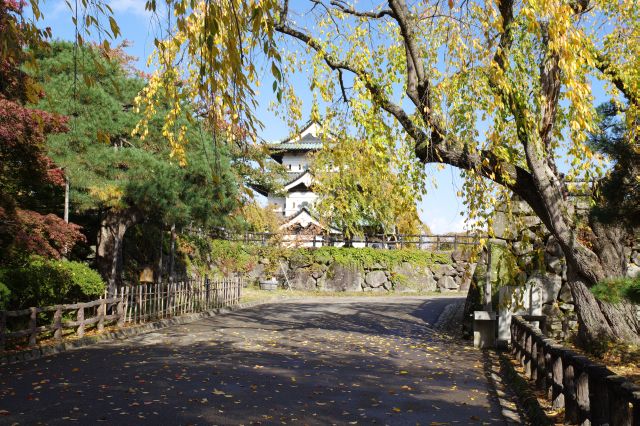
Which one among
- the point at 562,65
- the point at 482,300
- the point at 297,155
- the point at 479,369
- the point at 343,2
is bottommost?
the point at 479,369

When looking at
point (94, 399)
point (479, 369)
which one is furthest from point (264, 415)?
point (479, 369)

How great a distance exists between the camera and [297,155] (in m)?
48.7

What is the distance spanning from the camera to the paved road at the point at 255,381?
6785 millimetres

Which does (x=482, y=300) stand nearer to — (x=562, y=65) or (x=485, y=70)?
(x=485, y=70)

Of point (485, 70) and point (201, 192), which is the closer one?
point (485, 70)

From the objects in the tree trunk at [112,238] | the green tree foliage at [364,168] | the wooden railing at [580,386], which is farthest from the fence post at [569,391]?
the tree trunk at [112,238]

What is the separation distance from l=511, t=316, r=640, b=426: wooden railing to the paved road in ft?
2.37

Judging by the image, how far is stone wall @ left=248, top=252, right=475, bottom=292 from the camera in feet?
108

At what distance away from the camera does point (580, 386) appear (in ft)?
18.4

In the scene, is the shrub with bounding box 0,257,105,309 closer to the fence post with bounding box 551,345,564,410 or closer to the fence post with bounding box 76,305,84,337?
the fence post with bounding box 76,305,84,337

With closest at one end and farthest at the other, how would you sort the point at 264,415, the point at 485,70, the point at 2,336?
the point at 264,415 < the point at 485,70 < the point at 2,336

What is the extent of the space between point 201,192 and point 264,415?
10.0 metres

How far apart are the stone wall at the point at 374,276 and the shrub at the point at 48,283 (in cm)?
1918

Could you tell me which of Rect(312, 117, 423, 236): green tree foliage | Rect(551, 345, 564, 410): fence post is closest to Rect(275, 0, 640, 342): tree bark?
Rect(312, 117, 423, 236): green tree foliage
